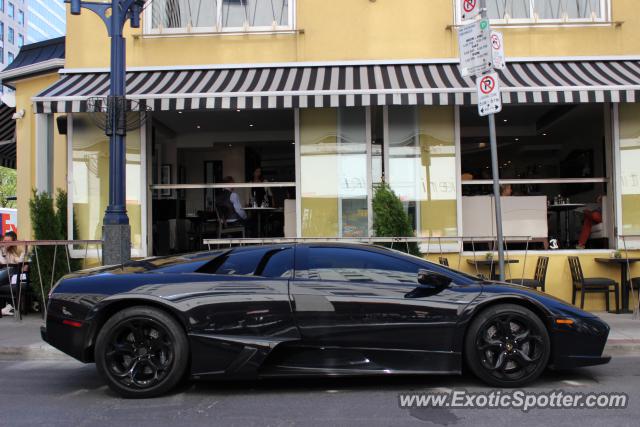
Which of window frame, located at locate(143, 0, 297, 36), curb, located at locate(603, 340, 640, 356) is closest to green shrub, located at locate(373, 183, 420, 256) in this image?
curb, located at locate(603, 340, 640, 356)

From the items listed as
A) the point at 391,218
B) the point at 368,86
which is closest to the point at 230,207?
the point at 391,218

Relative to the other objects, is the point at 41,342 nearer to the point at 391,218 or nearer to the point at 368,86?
the point at 391,218

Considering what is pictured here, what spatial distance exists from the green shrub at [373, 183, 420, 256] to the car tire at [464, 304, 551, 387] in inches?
163

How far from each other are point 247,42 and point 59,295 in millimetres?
6578

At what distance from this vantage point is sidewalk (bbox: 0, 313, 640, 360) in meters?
6.67

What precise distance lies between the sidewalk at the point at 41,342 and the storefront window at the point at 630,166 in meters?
2.04

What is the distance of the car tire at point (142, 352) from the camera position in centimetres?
480

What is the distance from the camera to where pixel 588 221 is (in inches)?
397

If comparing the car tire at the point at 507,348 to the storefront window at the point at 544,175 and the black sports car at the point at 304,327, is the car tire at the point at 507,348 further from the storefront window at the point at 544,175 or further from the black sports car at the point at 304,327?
the storefront window at the point at 544,175

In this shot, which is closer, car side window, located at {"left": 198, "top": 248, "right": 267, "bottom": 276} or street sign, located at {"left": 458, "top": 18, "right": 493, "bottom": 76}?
car side window, located at {"left": 198, "top": 248, "right": 267, "bottom": 276}

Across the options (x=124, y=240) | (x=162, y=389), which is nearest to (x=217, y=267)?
(x=162, y=389)

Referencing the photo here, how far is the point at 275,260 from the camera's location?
5.20m

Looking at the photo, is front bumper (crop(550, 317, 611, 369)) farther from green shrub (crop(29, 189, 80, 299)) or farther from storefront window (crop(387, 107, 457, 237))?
green shrub (crop(29, 189, 80, 299))

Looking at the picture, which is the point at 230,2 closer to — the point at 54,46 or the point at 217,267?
the point at 54,46
